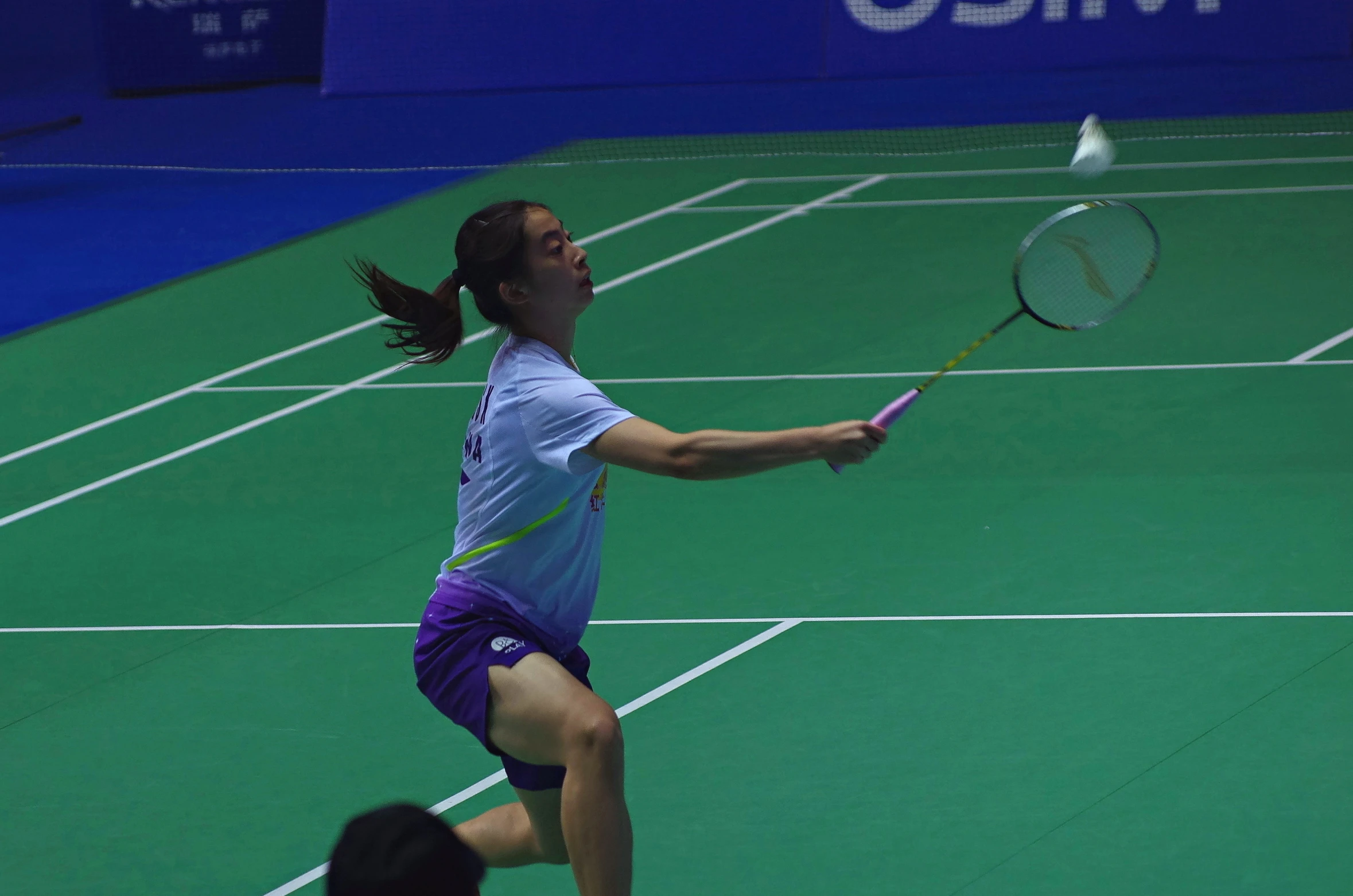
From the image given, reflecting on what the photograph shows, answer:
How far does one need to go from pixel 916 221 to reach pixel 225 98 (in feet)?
35.5

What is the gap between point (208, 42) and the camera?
2097cm

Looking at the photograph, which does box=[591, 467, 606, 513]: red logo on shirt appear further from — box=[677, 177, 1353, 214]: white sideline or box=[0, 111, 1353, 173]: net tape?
box=[0, 111, 1353, 173]: net tape

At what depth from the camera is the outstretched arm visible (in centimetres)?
376

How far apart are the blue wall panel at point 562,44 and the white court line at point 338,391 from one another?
3890mm

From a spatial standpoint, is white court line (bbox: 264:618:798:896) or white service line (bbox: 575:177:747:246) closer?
white court line (bbox: 264:618:798:896)

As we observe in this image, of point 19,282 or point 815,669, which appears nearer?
point 815,669

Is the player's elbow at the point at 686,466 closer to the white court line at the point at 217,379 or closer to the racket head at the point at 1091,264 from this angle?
the racket head at the point at 1091,264

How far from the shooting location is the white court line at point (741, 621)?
6207mm

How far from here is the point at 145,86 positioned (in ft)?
69.8

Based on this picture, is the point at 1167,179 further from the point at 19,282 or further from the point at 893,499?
the point at 19,282

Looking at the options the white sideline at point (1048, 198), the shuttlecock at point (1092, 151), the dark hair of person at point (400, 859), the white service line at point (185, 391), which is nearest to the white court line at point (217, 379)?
the white service line at point (185, 391)

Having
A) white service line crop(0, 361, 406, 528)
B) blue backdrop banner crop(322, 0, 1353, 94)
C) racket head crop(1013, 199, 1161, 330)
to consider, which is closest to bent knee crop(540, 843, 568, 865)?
racket head crop(1013, 199, 1161, 330)

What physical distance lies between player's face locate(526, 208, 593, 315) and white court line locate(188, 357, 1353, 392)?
5281 mm

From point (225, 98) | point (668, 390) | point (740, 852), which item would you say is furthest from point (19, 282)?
point (740, 852)
